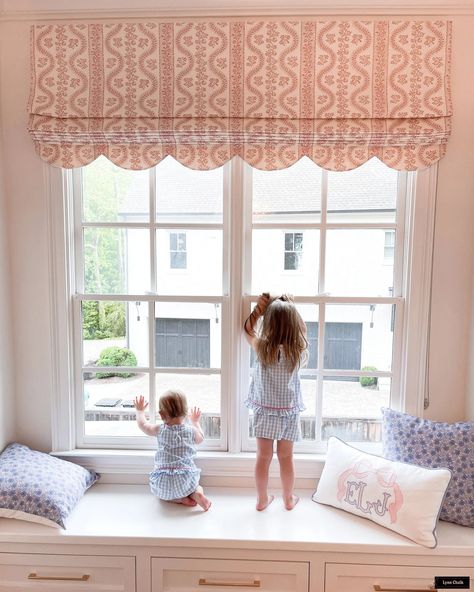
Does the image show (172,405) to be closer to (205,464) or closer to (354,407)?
(205,464)

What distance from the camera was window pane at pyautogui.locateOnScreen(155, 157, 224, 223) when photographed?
78.8 inches

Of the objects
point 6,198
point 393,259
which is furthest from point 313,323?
point 6,198

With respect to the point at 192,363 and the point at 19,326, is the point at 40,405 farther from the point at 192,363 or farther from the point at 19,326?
the point at 192,363

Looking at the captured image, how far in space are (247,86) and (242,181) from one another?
0.38 metres

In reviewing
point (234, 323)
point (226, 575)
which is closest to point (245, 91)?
point (234, 323)

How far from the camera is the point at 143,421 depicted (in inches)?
78.6

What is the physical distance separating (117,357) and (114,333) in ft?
0.38

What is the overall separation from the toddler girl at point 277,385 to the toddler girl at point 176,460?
27 cm

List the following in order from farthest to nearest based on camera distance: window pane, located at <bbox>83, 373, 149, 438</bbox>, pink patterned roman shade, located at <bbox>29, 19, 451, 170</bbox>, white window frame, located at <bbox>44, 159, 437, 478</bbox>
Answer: window pane, located at <bbox>83, 373, 149, 438</bbox> → white window frame, located at <bbox>44, 159, 437, 478</bbox> → pink patterned roman shade, located at <bbox>29, 19, 451, 170</bbox>

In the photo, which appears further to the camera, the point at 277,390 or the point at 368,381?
the point at 368,381

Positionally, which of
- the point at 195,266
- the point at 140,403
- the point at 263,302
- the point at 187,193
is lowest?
the point at 140,403

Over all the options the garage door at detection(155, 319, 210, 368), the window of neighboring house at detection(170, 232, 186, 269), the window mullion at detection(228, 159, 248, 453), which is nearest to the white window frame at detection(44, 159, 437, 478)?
the window mullion at detection(228, 159, 248, 453)

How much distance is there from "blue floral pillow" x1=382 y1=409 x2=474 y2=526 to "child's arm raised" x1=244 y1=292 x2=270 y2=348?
2.25ft

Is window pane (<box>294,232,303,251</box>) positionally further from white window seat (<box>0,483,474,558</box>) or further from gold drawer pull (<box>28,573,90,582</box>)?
gold drawer pull (<box>28,573,90,582</box>)
